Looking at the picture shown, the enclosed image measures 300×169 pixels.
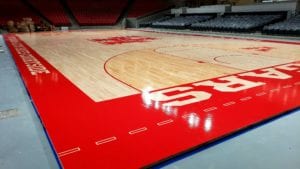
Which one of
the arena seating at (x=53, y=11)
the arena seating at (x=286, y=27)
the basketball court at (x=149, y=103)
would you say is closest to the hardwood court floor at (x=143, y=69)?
the basketball court at (x=149, y=103)

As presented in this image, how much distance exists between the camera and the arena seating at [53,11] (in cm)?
1866

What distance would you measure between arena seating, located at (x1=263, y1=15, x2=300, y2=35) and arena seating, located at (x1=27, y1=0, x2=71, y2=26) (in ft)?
44.5

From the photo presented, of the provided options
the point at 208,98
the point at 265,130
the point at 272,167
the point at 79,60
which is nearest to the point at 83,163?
the point at 272,167

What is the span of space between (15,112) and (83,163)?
1413 mm

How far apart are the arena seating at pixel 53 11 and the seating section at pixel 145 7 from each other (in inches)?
204

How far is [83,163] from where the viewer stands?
1.78 metres

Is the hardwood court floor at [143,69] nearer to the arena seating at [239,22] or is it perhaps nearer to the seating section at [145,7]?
the arena seating at [239,22]

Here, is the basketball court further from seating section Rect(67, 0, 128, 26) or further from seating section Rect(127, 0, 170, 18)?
seating section Rect(127, 0, 170, 18)

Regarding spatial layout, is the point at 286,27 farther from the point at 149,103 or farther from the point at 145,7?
the point at 145,7

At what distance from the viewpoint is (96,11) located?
20922mm

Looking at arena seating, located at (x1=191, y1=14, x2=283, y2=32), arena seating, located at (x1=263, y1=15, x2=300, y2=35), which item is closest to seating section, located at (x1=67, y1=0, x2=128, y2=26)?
arena seating, located at (x1=191, y1=14, x2=283, y2=32)

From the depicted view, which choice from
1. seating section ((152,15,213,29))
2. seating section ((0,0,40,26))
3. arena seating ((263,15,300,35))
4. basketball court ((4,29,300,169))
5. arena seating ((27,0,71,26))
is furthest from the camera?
arena seating ((27,0,71,26))

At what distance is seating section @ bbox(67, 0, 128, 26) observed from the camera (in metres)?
20.0

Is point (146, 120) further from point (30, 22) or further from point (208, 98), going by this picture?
point (30, 22)
